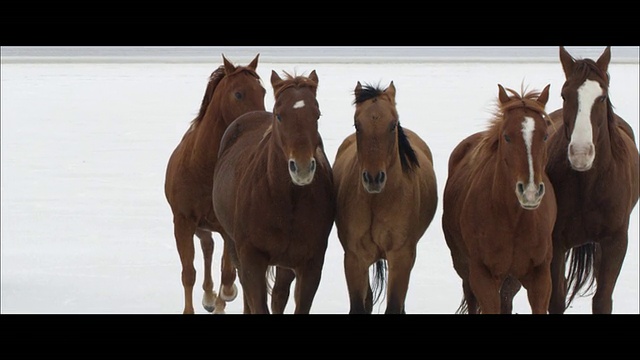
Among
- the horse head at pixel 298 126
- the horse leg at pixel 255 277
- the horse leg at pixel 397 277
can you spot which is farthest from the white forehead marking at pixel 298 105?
the horse leg at pixel 397 277

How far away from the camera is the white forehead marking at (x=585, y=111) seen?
539 cm

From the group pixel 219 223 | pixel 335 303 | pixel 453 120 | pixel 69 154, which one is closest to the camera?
pixel 219 223

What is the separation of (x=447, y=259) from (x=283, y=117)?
Result: 3.57 metres

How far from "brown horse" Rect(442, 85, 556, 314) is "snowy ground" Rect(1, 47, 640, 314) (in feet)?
5.78

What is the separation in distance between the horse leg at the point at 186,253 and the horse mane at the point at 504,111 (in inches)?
84.7

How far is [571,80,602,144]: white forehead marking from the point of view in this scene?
5386 mm

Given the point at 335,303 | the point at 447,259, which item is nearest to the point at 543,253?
the point at 335,303

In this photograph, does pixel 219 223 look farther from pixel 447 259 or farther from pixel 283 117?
pixel 447 259

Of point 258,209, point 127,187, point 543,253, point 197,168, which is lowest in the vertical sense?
point 543,253

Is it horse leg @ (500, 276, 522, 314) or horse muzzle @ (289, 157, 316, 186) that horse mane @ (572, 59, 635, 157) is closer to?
horse leg @ (500, 276, 522, 314)

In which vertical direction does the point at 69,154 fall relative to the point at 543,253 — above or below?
above

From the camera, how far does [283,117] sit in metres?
5.41

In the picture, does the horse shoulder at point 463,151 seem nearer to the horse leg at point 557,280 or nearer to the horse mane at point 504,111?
the horse mane at point 504,111

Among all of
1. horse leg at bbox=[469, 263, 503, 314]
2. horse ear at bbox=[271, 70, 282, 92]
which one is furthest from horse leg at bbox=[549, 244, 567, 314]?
horse ear at bbox=[271, 70, 282, 92]
